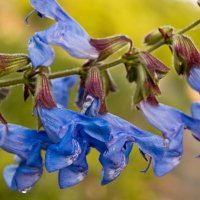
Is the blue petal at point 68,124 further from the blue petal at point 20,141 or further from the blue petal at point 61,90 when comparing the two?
the blue petal at point 61,90

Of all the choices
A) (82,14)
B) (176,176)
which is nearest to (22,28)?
(82,14)

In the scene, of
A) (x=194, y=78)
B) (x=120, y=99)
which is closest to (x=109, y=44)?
(x=194, y=78)

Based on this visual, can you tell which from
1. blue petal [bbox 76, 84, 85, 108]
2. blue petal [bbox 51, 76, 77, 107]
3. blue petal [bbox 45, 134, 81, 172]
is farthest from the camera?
blue petal [bbox 51, 76, 77, 107]

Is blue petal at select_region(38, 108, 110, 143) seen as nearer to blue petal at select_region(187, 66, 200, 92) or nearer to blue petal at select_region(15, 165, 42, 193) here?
blue petal at select_region(15, 165, 42, 193)

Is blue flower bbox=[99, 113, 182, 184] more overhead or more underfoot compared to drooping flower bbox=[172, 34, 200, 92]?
more underfoot

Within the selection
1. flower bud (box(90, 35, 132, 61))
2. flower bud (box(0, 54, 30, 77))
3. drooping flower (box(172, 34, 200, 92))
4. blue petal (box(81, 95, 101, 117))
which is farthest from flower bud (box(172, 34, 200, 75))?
flower bud (box(0, 54, 30, 77))

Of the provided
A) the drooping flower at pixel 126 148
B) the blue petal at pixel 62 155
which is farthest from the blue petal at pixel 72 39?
the blue petal at pixel 62 155

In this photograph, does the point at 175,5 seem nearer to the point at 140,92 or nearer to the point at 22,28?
the point at 22,28
